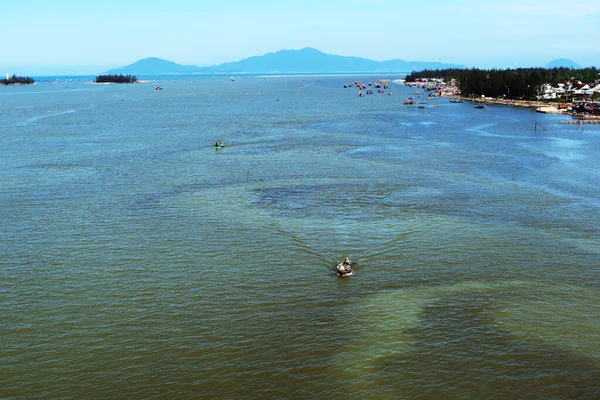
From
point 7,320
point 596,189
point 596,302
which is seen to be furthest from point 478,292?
point 596,189

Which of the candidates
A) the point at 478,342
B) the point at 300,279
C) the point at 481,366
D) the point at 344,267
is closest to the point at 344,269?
the point at 344,267

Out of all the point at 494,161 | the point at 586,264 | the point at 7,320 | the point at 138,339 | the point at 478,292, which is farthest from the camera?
the point at 494,161

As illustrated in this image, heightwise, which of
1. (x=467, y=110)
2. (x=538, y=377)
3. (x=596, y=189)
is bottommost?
(x=538, y=377)

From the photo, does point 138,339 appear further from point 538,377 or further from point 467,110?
point 467,110

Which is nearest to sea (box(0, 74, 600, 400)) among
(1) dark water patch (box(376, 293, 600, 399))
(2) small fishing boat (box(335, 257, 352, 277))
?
(1) dark water patch (box(376, 293, 600, 399))

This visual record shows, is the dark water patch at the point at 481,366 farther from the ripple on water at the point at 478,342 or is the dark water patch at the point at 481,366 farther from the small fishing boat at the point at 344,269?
the small fishing boat at the point at 344,269

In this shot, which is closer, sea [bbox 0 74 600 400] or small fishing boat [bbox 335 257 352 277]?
sea [bbox 0 74 600 400]

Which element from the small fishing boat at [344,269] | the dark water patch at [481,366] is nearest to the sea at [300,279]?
the dark water patch at [481,366]

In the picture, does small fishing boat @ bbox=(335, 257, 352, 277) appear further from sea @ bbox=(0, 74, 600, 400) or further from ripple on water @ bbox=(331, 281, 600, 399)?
ripple on water @ bbox=(331, 281, 600, 399)
